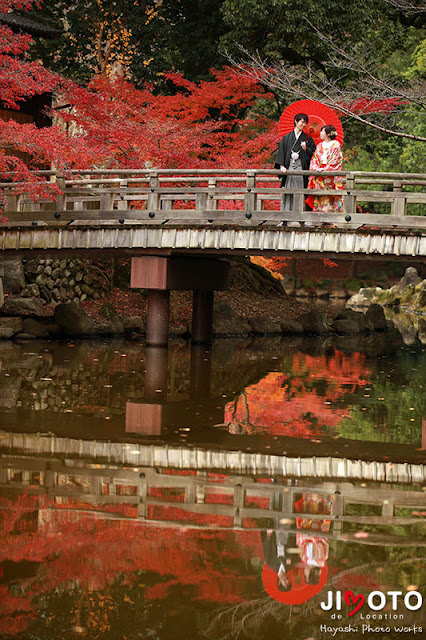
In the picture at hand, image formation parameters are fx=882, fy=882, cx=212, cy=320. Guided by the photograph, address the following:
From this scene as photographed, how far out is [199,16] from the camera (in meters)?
25.7

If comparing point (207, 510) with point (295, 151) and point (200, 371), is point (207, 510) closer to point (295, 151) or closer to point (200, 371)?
point (200, 371)

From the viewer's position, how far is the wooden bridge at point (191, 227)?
16.0 meters

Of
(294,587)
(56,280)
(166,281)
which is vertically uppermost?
(56,280)

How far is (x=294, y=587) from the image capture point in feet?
16.1

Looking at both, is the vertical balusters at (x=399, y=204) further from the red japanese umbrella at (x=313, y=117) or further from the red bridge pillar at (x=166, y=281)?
the red bridge pillar at (x=166, y=281)

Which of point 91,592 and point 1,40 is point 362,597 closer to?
point 91,592

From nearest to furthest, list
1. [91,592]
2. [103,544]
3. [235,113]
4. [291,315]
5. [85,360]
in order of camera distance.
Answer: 1. [91,592]
2. [103,544]
3. [85,360]
4. [235,113]
5. [291,315]

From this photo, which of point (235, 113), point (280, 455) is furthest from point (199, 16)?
point (280, 455)

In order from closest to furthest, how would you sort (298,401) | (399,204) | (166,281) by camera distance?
(298,401)
(399,204)
(166,281)

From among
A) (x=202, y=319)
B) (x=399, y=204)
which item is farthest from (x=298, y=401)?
(x=202, y=319)

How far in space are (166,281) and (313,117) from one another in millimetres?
4340

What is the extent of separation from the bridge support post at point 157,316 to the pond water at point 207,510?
17.1ft

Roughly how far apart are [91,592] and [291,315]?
23.5m

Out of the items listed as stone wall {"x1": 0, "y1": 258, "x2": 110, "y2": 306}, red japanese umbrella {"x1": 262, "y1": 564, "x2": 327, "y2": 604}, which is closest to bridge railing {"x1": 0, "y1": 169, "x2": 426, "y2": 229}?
stone wall {"x1": 0, "y1": 258, "x2": 110, "y2": 306}
